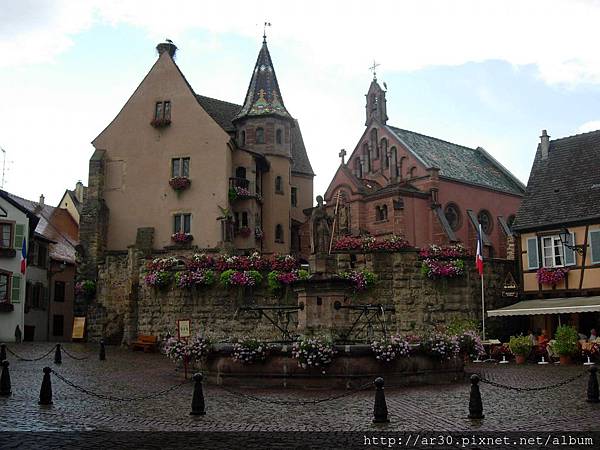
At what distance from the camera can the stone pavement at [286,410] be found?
11234 mm

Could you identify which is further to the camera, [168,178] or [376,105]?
[376,105]

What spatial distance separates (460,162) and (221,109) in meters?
19.6

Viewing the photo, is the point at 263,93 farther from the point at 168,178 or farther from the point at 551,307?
the point at 551,307

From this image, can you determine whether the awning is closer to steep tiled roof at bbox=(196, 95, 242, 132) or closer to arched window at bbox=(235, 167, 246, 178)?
arched window at bbox=(235, 167, 246, 178)

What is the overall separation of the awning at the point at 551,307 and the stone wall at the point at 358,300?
1.34 meters

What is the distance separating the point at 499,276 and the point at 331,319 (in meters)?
15.7

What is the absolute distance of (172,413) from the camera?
1275 cm

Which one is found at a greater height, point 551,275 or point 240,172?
point 240,172

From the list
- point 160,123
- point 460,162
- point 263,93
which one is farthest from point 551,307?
point 460,162

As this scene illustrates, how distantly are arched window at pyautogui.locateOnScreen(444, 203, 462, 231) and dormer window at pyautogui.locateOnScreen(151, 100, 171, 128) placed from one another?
20.7 metres

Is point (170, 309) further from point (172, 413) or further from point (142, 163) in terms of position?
point (172, 413)

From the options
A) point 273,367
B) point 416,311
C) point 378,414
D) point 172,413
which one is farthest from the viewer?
point 416,311

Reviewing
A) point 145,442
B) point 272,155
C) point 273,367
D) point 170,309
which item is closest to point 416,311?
point 170,309

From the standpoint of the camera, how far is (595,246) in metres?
30.1
